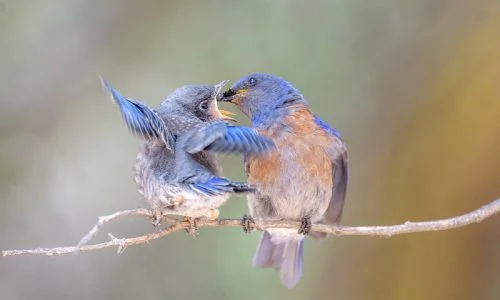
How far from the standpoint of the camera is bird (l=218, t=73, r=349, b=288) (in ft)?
17.5

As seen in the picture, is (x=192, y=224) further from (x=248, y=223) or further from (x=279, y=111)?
(x=279, y=111)

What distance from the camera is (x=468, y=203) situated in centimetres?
700

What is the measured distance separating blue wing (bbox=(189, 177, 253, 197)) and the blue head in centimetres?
153

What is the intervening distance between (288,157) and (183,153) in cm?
123

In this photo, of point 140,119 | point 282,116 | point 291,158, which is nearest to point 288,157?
point 291,158

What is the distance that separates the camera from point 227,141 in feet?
12.1

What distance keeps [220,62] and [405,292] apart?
94.2 inches

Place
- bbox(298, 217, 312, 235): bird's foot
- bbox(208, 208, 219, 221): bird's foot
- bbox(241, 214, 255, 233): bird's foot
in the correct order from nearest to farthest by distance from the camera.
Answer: bbox(208, 208, 219, 221): bird's foot → bbox(241, 214, 255, 233): bird's foot → bbox(298, 217, 312, 235): bird's foot

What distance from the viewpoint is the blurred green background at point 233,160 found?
7.05m

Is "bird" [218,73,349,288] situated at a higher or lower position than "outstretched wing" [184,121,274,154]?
lower

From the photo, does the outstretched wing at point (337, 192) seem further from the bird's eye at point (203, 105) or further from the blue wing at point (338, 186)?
the bird's eye at point (203, 105)

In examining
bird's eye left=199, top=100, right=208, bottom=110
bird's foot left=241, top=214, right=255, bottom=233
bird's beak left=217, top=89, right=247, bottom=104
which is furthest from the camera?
bird's beak left=217, top=89, right=247, bottom=104

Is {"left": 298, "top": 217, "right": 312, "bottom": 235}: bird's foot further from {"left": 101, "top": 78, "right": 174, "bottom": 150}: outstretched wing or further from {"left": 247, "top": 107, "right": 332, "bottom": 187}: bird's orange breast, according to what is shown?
{"left": 101, "top": 78, "right": 174, "bottom": 150}: outstretched wing

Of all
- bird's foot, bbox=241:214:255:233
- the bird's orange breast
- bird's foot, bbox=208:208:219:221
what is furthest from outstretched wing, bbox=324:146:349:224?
bird's foot, bbox=208:208:219:221
